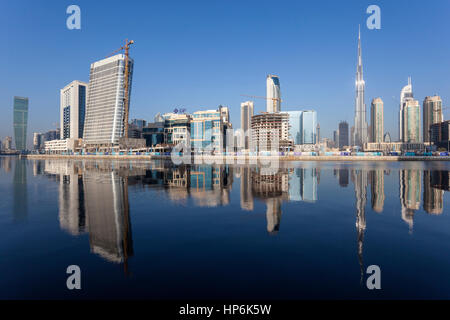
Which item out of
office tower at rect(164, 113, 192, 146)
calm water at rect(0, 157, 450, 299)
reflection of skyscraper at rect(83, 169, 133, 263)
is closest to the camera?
calm water at rect(0, 157, 450, 299)

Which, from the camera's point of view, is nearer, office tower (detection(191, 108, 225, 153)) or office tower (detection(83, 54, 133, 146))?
office tower (detection(191, 108, 225, 153))

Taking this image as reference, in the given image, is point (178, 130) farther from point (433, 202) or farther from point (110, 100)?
point (433, 202)

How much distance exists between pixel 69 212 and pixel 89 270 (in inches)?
385

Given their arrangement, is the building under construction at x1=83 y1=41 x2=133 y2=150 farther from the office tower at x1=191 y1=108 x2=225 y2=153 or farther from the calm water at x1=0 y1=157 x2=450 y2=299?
the calm water at x1=0 y1=157 x2=450 y2=299

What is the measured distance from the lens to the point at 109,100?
621 ft

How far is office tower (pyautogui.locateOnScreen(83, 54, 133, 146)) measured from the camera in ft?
608

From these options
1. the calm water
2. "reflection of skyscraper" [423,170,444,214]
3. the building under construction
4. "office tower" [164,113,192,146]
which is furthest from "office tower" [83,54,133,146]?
"reflection of skyscraper" [423,170,444,214]

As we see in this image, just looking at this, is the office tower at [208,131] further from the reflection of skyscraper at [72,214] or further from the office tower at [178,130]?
the reflection of skyscraper at [72,214]

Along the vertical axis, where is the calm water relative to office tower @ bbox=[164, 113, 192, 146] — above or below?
below

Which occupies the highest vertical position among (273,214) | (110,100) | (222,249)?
(110,100)

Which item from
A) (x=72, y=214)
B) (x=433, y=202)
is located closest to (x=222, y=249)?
(x=72, y=214)

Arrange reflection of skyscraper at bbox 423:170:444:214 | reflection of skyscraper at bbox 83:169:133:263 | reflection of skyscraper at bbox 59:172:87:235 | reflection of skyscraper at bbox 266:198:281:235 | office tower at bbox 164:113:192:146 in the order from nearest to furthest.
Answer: reflection of skyscraper at bbox 83:169:133:263, reflection of skyscraper at bbox 59:172:87:235, reflection of skyscraper at bbox 266:198:281:235, reflection of skyscraper at bbox 423:170:444:214, office tower at bbox 164:113:192:146

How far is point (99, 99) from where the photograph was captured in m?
196
